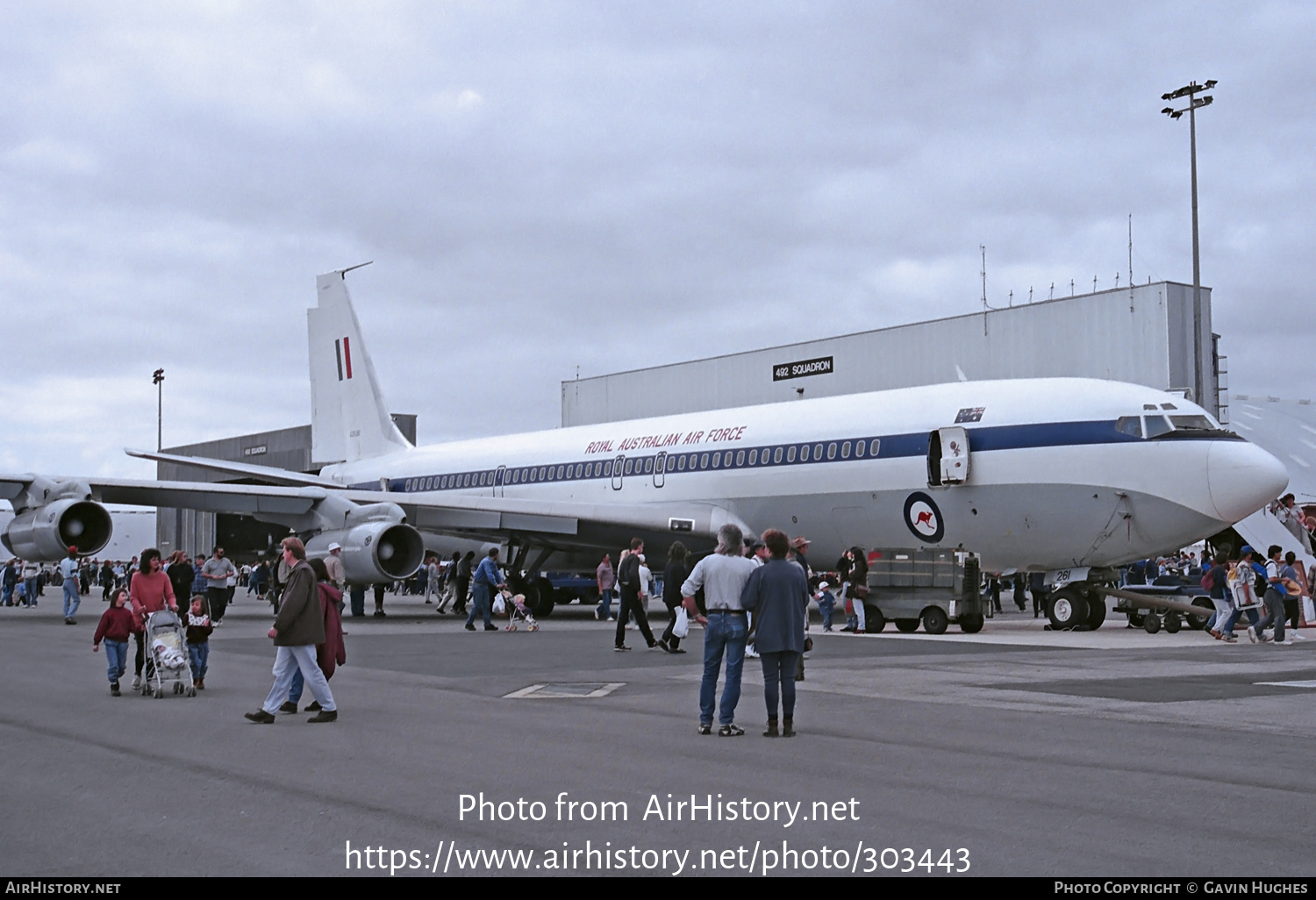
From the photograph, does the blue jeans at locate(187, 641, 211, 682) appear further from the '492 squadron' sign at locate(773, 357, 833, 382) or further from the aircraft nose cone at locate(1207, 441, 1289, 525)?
the '492 squadron' sign at locate(773, 357, 833, 382)

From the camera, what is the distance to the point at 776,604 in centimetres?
1055

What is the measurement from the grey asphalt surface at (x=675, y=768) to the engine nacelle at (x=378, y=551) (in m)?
10.4

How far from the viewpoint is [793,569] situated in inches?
419

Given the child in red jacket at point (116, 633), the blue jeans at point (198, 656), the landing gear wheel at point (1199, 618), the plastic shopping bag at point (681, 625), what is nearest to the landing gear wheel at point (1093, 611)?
the landing gear wheel at point (1199, 618)

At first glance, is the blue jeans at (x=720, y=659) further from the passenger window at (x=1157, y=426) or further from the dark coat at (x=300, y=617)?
the passenger window at (x=1157, y=426)

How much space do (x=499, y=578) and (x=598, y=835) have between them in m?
18.1

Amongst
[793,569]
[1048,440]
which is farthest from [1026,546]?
[793,569]

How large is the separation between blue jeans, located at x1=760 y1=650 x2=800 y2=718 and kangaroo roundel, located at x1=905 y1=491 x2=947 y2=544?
1312 cm

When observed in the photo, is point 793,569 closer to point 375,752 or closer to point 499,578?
point 375,752

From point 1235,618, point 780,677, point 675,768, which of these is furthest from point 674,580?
point 675,768

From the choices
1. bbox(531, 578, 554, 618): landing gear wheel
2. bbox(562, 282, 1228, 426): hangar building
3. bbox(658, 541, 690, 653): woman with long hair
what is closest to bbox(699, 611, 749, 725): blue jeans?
bbox(658, 541, 690, 653): woman with long hair

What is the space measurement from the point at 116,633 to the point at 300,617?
9.74ft

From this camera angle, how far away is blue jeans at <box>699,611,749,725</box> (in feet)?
34.3

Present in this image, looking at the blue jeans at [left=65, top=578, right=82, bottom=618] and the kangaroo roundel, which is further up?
the kangaroo roundel
